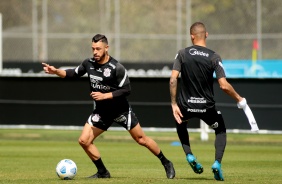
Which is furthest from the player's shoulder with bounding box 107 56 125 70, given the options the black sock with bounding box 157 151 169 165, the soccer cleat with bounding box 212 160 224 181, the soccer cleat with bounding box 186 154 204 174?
the soccer cleat with bounding box 212 160 224 181

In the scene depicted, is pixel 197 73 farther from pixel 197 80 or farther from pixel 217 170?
pixel 217 170

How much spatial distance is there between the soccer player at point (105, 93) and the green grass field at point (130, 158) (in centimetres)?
58

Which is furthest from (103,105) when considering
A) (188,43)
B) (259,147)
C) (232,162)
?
(188,43)

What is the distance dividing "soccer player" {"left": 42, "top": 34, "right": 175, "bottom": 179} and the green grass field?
0.58 m

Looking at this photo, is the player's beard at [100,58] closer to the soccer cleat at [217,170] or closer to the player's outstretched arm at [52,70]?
the player's outstretched arm at [52,70]

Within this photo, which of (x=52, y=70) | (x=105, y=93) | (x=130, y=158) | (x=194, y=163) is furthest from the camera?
(x=130, y=158)

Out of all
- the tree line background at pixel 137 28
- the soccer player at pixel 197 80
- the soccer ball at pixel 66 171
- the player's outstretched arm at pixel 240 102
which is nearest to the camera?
the player's outstretched arm at pixel 240 102

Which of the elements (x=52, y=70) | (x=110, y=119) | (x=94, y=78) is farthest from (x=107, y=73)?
(x=52, y=70)

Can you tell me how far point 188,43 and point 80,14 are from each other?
5293mm

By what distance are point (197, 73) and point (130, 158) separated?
6495 mm

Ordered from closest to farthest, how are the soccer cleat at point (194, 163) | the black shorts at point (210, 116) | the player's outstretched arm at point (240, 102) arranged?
the player's outstretched arm at point (240, 102)
the soccer cleat at point (194, 163)
the black shorts at point (210, 116)

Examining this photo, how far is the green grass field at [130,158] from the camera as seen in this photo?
48.8 ft

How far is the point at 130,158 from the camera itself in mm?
20234

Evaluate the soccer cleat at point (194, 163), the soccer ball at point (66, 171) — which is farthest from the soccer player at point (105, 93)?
the soccer cleat at point (194, 163)
